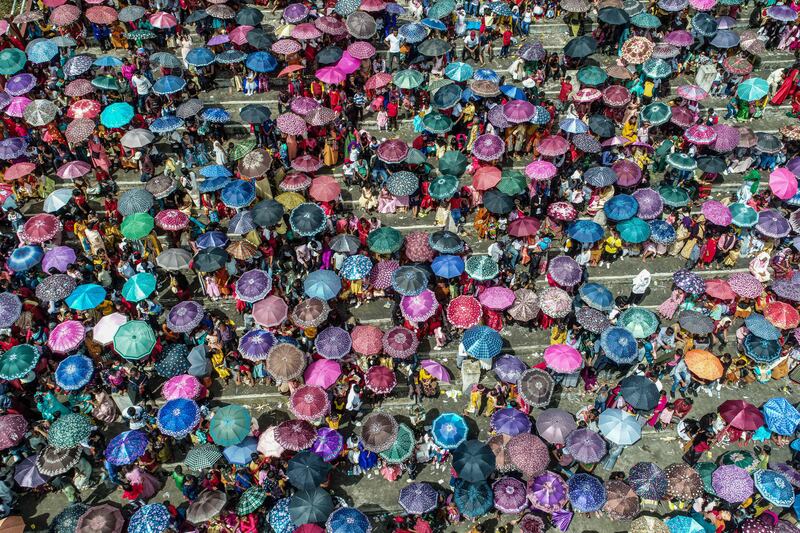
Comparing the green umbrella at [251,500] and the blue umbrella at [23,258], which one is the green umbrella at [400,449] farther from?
the blue umbrella at [23,258]

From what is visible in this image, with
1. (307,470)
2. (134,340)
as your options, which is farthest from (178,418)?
(307,470)

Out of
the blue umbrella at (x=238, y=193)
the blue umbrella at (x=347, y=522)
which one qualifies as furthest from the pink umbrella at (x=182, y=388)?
the blue umbrella at (x=238, y=193)

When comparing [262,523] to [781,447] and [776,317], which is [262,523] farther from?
[776,317]

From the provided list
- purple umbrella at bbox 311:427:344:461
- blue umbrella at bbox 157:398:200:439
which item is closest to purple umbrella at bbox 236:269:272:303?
blue umbrella at bbox 157:398:200:439

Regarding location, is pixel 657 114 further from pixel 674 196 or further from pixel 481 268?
pixel 481 268

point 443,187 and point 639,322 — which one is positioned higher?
point 443,187

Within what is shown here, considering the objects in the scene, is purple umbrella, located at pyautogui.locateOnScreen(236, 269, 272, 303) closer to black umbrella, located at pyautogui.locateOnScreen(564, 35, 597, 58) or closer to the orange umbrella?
the orange umbrella

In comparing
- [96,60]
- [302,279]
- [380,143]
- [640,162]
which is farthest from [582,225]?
[96,60]
